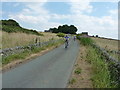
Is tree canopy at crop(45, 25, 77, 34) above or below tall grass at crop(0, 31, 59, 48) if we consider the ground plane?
above

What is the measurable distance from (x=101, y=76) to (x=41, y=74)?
2.98 metres

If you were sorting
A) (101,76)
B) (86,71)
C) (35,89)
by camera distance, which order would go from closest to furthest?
(35,89)
(101,76)
(86,71)

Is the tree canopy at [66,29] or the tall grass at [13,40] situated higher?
the tree canopy at [66,29]

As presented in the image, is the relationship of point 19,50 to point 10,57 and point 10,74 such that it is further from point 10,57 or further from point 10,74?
point 10,74

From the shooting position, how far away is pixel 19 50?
60.0 feet

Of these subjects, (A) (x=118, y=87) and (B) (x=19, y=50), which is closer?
(A) (x=118, y=87)

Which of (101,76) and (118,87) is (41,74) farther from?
(118,87)

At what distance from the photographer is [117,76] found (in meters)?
9.95

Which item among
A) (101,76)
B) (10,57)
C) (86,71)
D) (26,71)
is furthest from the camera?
(10,57)

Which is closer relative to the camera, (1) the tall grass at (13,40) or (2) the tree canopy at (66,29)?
(1) the tall grass at (13,40)

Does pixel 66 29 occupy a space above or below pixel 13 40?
above

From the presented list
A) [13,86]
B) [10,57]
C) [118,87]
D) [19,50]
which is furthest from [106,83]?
[19,50]

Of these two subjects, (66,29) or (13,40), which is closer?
(13,40)

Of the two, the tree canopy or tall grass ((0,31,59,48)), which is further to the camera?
the tree canopy
